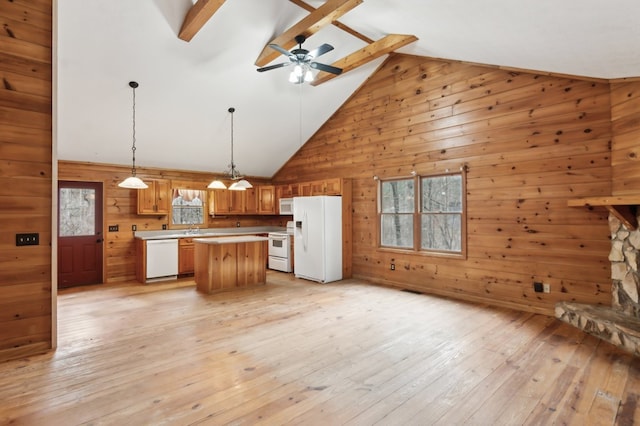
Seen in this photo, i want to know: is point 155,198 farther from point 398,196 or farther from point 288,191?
point 398,196

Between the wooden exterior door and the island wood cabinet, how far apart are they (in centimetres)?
142

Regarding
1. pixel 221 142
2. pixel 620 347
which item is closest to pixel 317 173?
pixel 221 142

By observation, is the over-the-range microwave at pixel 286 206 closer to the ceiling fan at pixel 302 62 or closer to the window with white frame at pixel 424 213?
the window with white frame at pixel 424 213

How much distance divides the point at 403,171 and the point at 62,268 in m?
6.40

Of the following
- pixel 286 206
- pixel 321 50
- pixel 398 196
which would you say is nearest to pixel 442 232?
pixel 398 196

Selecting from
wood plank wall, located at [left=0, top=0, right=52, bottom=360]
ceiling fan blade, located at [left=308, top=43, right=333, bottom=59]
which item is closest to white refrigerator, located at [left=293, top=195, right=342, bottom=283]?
ceiling fan blade, located at [left=308, top=43, right=333, bottom=59]

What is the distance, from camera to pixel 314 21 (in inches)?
157

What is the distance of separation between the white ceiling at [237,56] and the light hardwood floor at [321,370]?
284cm

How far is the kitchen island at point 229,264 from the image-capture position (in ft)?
17.7

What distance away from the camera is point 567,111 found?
3.97m

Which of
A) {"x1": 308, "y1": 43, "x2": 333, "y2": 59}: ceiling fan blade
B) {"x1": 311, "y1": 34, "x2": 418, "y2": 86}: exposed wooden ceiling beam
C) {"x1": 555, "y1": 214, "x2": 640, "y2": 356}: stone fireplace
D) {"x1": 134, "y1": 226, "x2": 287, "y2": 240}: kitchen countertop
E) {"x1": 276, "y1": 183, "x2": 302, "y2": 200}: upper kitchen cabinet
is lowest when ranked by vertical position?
{"x1": 555, "y1": 214, "x2": 640, "y2": 356}: stone fireplace

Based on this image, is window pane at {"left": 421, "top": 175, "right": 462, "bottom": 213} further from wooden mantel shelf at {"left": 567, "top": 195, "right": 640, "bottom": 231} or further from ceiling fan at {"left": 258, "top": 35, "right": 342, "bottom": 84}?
ceiling fan at {"left": 258, "top": 35, "right": 342, "bottom": 84}

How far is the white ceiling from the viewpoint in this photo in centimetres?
302

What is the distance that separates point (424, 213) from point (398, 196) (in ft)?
1.99
